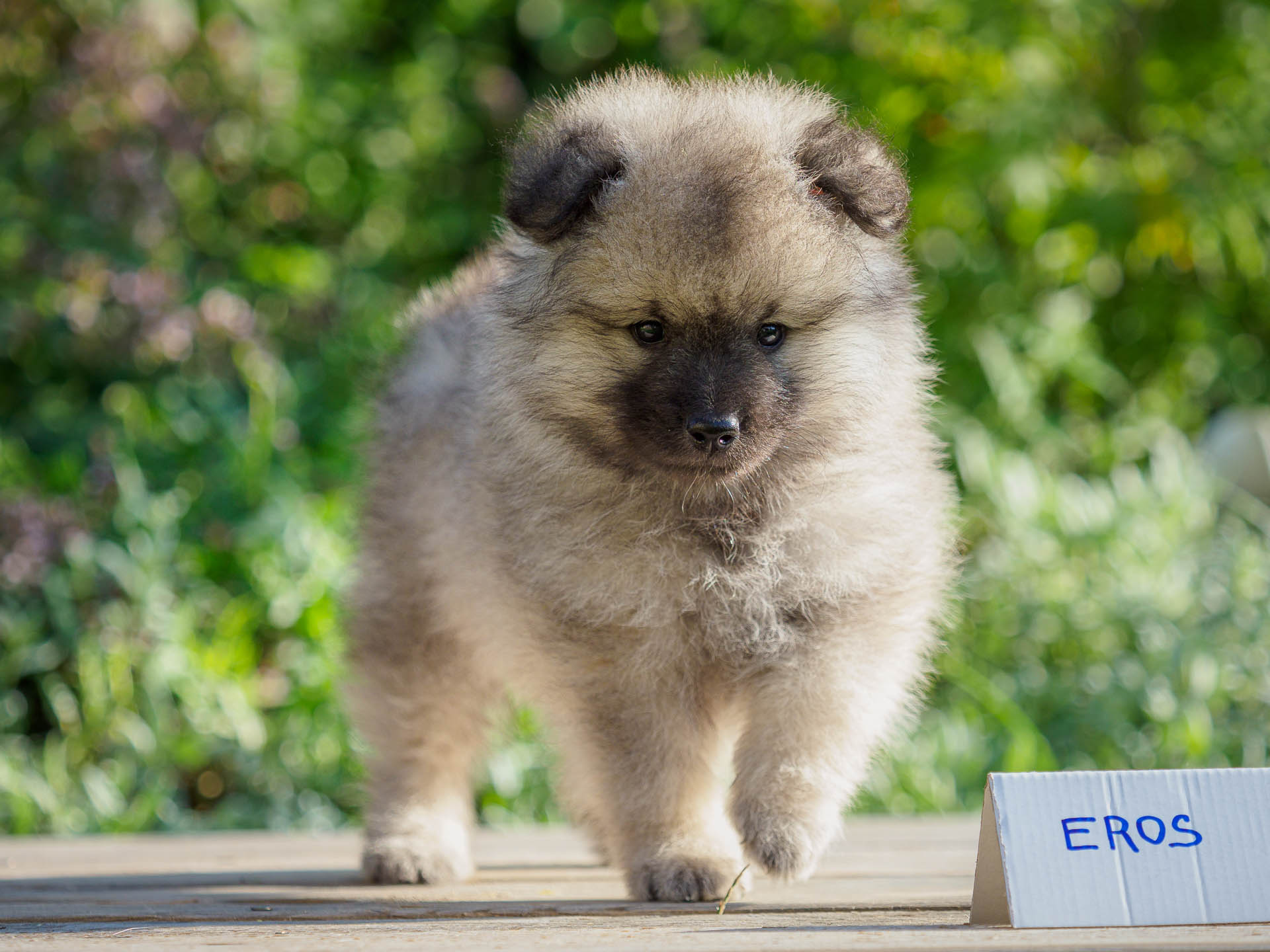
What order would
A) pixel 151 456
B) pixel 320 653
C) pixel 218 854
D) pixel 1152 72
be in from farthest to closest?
pixel 1152 72
pixel 151 456
pixel 320 653
pixel 218 854

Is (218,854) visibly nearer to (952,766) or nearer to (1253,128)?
(952,766)

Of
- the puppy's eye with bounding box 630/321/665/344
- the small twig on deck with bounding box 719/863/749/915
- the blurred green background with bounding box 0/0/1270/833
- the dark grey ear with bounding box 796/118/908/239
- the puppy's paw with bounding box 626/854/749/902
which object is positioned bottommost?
the blurred green background with bounding box 0/0/1270/833

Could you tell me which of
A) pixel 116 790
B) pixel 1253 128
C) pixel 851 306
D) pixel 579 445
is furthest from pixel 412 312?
pixel 1253 128

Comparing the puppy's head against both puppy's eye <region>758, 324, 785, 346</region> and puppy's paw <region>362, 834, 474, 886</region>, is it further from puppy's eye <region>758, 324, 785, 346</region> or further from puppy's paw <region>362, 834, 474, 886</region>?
puppy's paw <region>362, 834, 474, 886</region>

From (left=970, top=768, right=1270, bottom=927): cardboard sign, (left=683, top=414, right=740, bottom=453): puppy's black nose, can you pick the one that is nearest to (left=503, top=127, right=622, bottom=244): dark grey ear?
(left=683, top=414, right=740, bottom=453): puppy's black nose

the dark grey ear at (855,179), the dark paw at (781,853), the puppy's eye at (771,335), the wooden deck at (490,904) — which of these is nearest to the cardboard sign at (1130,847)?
the wooden deck at (490,904)

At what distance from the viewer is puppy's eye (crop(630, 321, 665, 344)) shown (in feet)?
7.75

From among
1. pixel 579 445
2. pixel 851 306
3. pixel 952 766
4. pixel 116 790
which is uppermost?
pixel 851 306

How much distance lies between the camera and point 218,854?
3.48 metres

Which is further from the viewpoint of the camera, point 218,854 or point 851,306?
point 218,854

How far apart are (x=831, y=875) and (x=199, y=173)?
4.13 m

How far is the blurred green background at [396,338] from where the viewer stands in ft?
15.0

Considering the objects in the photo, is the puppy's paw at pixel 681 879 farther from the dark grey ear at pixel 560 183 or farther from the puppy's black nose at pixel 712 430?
the dark grey ear at pixel 560 183

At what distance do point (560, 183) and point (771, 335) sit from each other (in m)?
0.48
